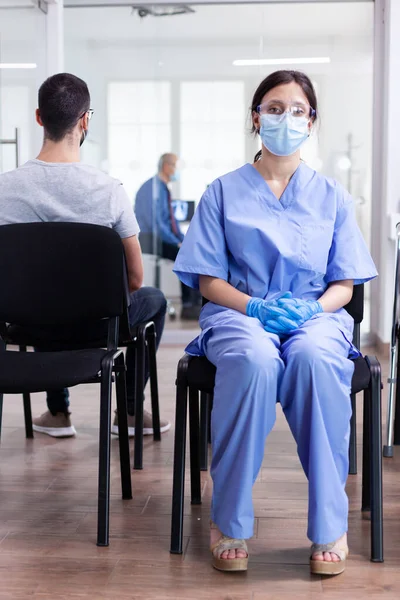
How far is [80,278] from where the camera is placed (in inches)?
84.4

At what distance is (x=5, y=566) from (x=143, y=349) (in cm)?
85

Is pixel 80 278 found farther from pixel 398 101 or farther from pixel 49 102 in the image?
pixel 398 101

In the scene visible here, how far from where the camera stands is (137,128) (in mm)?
5016

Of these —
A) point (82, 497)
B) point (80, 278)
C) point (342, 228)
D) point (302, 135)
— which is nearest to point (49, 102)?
point (80, 278)

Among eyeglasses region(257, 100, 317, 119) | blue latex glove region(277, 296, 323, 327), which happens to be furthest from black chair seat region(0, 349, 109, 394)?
eyeglasses region(257, 100, 317, 119)

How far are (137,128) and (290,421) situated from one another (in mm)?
3524

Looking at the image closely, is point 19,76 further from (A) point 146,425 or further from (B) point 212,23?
(A) point 146,425

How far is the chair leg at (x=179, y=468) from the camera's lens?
188 cm

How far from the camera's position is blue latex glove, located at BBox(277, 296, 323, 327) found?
1.93 meters

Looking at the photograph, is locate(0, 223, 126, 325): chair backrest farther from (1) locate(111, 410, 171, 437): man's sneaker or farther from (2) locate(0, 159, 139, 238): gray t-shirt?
(1) locate(111, 410, 171, 437): man's sneaker

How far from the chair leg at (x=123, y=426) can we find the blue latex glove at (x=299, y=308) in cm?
48

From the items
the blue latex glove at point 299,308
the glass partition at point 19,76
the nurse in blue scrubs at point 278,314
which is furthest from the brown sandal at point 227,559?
the glass partition at point 19,76

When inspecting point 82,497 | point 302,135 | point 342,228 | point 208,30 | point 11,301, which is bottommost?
A: point 82,497

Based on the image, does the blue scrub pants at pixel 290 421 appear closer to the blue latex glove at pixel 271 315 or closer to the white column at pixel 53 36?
the blue latex glove at pixel 271 315
